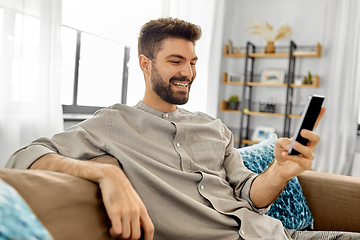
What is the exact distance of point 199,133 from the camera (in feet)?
4.10

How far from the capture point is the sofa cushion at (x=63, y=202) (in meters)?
0.61

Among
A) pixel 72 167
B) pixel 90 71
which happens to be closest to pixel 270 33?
pixel 90 71

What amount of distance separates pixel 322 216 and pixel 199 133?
76 centimetres

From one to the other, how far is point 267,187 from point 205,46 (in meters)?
3.06

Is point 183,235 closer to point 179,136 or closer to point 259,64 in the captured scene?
point 179,136

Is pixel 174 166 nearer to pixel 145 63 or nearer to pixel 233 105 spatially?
pixel 145 63

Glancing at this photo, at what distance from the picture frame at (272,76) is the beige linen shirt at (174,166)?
3.28 m

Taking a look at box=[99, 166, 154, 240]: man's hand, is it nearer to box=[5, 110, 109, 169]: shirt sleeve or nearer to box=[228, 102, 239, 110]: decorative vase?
box=[5, 110, 109, 169]: shirt sleeve

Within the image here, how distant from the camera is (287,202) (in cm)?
141

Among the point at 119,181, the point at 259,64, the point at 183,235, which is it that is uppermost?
the point at 259,64

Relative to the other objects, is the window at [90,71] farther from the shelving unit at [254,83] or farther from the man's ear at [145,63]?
the shelving unit at [254,83]

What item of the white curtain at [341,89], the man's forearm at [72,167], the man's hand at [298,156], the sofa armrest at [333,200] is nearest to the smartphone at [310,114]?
the man's hand at [298,156]

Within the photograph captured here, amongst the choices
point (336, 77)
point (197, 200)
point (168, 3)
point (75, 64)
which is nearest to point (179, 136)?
point (197, 200)

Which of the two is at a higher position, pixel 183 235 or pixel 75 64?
pixel 75 64
